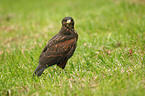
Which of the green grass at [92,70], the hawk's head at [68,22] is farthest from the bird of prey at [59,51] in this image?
the green grass at [92,70]

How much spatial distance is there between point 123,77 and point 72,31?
1833 mm

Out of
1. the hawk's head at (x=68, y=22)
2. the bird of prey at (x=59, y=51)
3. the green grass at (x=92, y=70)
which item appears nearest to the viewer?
the green grass at (x=92, y=70)

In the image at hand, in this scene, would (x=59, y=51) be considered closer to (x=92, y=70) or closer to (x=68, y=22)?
(x=68, y=22)

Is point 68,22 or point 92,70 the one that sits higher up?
point 68,22

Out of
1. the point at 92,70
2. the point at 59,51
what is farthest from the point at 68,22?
the point at 92,70

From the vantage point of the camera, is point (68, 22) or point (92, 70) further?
point (68, 22)

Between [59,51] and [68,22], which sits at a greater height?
[68,22]

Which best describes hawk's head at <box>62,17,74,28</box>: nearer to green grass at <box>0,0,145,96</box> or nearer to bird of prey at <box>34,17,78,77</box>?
bird of prey at <box>34,17,78,77</box>

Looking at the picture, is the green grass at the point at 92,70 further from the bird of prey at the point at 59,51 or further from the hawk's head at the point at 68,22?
the hawk's head at the point at 68,22

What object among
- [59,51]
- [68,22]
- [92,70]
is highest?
[68,22]

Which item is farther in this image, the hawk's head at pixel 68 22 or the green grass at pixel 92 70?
the hawk's head at pixel 68 22

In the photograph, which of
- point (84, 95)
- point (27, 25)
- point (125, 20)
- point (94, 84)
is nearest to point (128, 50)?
point (94, 84)

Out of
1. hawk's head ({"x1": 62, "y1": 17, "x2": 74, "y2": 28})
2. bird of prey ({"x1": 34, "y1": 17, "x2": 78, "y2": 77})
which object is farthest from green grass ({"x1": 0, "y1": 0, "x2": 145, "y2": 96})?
hawk's head ({"x1": 62, "y1": 17, "x2": 74, "y2": 28})

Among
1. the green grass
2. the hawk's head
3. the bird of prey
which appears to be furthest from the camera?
the hawk's head
